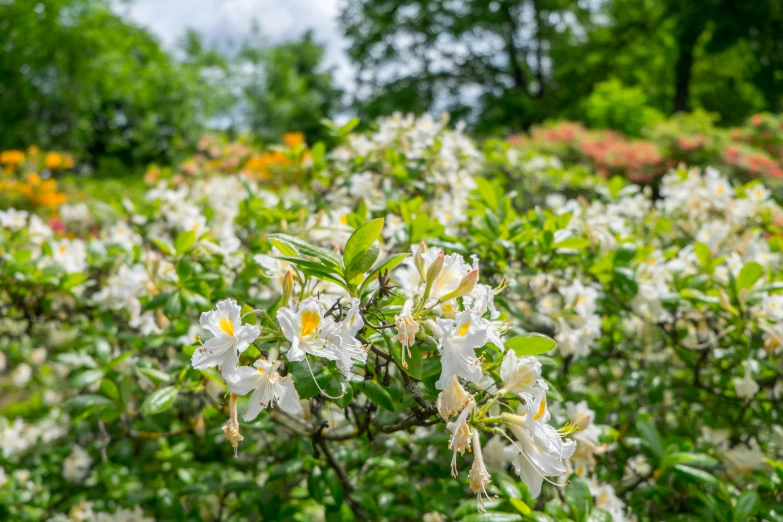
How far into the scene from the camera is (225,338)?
2.45 ft

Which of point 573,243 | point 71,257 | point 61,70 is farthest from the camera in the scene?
point 61,70

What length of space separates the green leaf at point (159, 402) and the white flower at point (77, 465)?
5.27ft

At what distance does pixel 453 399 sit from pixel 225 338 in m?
0.33

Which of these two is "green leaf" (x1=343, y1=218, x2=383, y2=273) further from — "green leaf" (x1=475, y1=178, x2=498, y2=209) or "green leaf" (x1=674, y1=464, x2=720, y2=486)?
"green leaf" (x1=674, y1=464, x2=720, y2=486)

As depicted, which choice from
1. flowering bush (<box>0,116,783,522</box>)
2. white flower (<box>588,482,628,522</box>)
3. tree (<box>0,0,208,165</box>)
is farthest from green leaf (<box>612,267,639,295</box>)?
tree (<box>0,0,208,165</box>)

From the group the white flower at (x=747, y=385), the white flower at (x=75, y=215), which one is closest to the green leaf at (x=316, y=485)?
the white flower at (x=747, y=385)

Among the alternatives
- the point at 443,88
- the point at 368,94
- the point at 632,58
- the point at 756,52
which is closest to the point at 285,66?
the point at 368,94

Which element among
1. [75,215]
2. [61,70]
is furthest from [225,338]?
[61,70]

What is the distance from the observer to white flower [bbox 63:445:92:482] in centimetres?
236

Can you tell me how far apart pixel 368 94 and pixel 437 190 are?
50.4ft

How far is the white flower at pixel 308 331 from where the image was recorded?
2.41 feet

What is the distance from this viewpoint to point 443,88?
15789 mm

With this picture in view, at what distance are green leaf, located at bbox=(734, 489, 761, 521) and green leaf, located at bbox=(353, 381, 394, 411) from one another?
86cm

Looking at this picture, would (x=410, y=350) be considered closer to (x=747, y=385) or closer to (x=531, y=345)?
(x=531, y=345)
